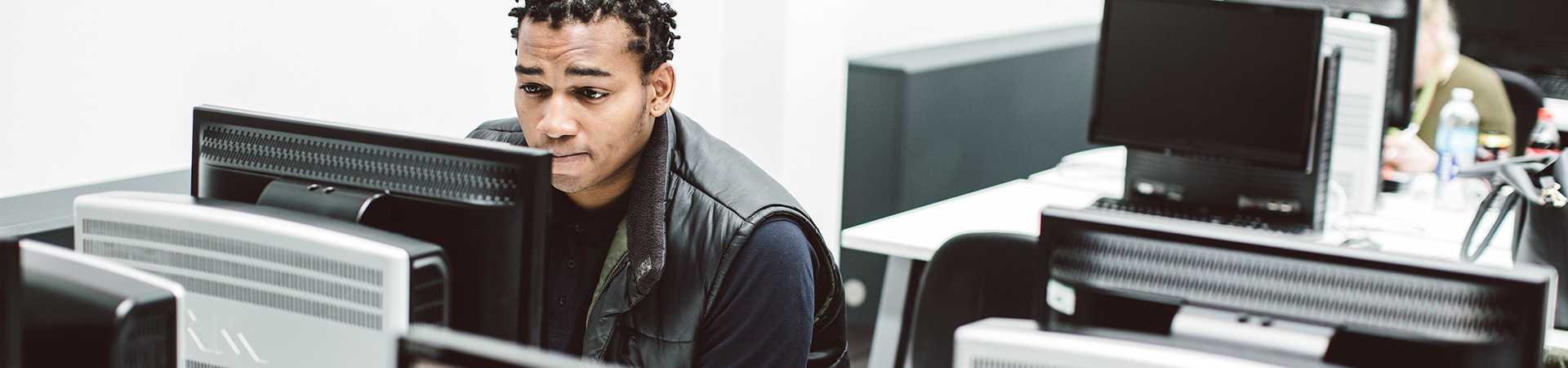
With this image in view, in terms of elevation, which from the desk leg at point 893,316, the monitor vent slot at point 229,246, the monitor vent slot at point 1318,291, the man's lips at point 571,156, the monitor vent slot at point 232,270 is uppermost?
the man's lips at point 571,156

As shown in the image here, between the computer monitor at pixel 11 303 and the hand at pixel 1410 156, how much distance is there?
2.97m

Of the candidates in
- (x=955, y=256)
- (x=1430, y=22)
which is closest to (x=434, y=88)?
(x=955, y=256)

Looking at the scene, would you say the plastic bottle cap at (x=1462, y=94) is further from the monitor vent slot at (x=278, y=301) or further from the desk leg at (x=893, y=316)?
the monitor vent slot at (x=278, y=301)

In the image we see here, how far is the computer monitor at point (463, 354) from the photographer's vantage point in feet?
2.29

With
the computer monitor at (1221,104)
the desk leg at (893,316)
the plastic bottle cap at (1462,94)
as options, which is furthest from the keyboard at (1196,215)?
the plastic bottle cap at (1462,94)

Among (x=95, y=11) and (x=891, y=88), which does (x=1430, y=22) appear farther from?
(x=95, y=11)

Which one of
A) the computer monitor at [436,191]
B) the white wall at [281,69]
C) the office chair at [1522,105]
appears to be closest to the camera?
the computer monitor at [436,191]

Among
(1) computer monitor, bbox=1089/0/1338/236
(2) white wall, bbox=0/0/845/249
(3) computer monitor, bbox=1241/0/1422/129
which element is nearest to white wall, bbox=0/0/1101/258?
(2) white wall, bbox=0/0/845/249

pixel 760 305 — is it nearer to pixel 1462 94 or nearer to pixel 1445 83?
pixel 1462 94

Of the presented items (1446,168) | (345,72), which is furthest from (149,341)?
(1446,168)

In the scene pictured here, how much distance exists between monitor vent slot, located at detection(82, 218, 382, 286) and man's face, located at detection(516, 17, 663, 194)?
1.51 feet

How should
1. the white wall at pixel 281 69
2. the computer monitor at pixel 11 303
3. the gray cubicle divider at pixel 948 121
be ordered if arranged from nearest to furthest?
the computer monitor at pixel 11 303, the white wall at pixel 281 69, the gray cubicle divider at pixel 948 121

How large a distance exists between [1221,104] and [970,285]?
0.89m

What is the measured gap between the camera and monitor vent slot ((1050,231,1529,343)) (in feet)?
3.16
